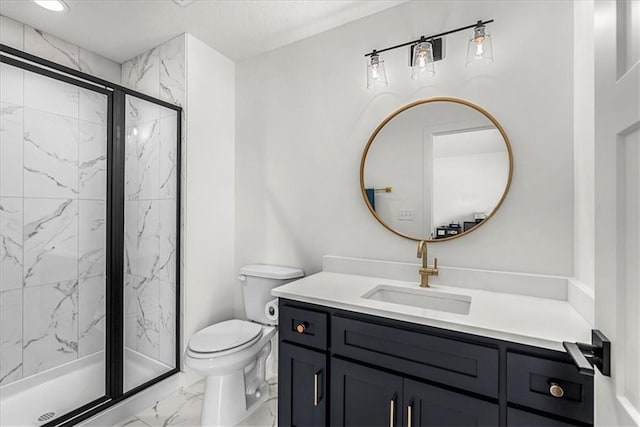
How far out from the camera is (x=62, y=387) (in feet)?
6.19

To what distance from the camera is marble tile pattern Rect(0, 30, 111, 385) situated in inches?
69.2

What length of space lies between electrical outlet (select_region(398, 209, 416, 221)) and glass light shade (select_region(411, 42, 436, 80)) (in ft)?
2.47

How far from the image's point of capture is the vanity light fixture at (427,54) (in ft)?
4.85

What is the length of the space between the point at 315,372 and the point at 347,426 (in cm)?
24

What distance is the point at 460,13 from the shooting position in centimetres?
160

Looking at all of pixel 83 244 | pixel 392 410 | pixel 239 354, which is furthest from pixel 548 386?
pixel 83 244

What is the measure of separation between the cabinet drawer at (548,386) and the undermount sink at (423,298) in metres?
0.44

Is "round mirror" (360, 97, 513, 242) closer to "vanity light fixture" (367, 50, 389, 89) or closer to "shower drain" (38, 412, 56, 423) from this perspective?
"vanity light fixture" (367, 50, 389, 89)

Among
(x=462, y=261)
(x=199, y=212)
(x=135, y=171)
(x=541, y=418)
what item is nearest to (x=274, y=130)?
(x=199, y=212)

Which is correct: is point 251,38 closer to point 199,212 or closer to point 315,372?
point 199,212

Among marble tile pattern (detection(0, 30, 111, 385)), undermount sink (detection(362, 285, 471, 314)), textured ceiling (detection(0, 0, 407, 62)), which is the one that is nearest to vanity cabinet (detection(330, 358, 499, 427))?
undermount sink (detection(362, 285, 471, 314))

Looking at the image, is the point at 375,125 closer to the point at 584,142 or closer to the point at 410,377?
the point at 584,142

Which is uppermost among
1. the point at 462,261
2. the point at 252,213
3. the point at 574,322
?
the point at 252,213

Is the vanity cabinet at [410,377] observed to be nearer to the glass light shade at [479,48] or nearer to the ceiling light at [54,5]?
the glass light shade at [479,48]
